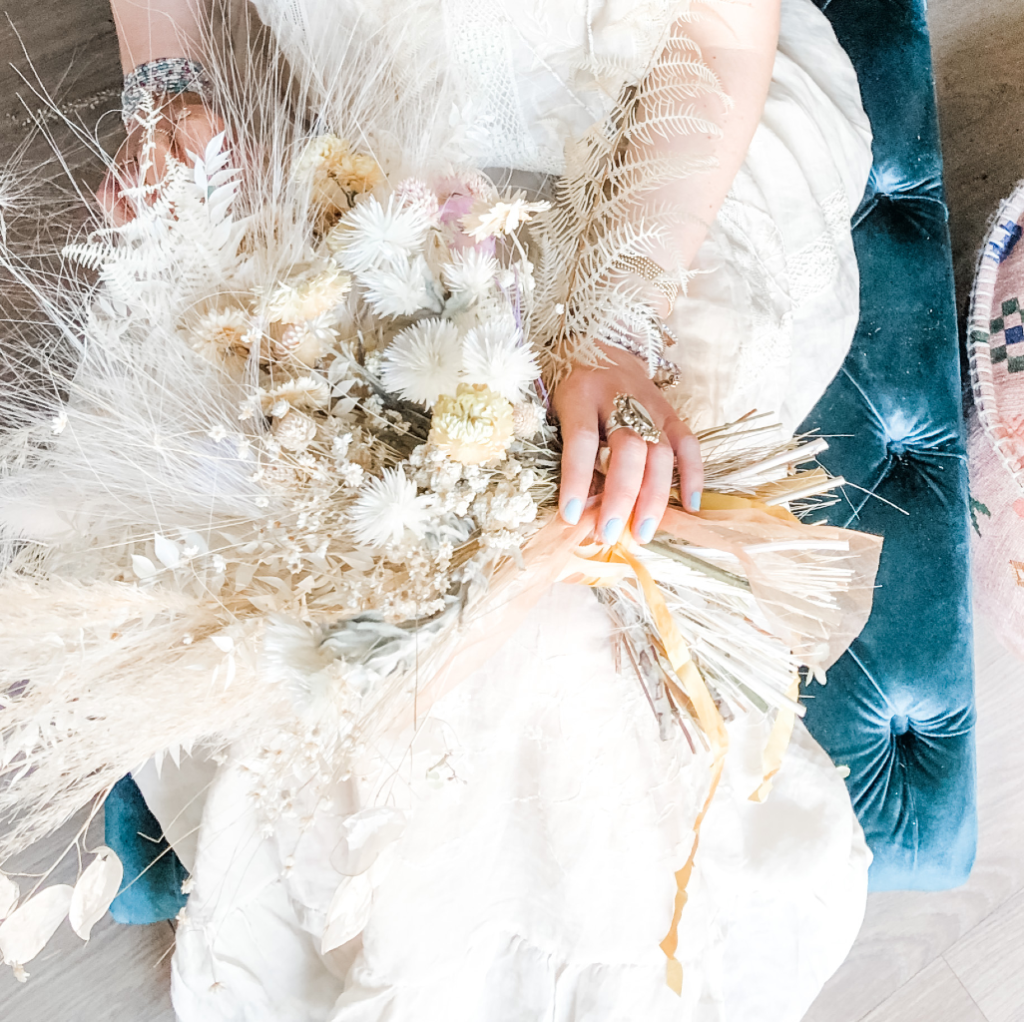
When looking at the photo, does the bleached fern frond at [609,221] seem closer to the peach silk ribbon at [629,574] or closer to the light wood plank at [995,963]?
the peach silk ribbon at [629,574]

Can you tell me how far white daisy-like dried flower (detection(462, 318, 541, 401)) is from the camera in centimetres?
40

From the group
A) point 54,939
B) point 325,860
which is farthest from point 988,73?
point 54,939

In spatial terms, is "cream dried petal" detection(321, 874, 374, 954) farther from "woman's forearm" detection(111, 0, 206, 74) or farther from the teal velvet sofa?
"woman's forearm" detection(111, 0, 206, 74)

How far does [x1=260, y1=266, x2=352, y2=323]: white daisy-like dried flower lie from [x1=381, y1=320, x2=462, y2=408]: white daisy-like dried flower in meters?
0.04

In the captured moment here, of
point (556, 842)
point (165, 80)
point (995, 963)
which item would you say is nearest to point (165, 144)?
point (165, 80)

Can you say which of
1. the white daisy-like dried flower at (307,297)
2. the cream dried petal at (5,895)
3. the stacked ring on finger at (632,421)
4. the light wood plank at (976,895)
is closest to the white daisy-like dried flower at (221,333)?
the white daisy-like dried flower at (307,297)

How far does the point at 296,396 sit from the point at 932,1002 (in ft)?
3.63

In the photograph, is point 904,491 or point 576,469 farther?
point 904,491

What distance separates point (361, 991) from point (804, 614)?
500mm

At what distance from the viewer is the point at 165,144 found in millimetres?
581

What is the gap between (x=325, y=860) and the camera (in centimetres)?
70

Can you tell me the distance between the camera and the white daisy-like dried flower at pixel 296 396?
426 millimetres

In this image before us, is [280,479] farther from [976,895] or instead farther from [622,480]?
[976,895]

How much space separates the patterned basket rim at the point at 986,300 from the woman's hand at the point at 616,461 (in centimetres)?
60
